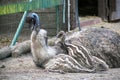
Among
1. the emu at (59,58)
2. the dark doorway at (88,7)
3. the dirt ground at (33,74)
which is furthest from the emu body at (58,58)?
the dark doorway at (88,7)

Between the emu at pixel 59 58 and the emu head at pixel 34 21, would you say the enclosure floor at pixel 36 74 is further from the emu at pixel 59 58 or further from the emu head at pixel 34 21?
the emu head at pixel 34 21

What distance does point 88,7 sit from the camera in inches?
491

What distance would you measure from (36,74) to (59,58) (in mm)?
428

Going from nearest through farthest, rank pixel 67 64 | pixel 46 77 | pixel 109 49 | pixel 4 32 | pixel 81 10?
pixel 46 77 < pixel 67 64 < pixel 109 49 < pixel 4 32 < pixel 81 10

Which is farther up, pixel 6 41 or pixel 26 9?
pixel 26 9

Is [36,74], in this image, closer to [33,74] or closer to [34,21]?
[33,74]

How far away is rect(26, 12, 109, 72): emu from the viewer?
5.35 metres

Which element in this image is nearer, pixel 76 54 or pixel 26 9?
pixel 76 54

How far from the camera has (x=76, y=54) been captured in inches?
216

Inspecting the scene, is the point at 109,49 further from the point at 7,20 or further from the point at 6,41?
the point at 7,20

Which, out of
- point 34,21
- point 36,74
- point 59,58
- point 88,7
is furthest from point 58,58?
point 88,7

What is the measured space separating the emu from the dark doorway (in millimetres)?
6138

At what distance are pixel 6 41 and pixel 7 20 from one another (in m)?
0.87

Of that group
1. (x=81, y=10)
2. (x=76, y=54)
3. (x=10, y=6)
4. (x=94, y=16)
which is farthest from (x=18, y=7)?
(x=81, y=10)
